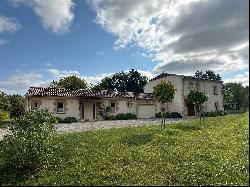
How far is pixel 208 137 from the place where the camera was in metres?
19.5

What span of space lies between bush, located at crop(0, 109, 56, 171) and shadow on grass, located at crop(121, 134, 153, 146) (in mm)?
4759

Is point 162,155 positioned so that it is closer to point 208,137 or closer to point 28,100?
point 208,137

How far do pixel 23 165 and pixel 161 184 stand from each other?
6227 mm

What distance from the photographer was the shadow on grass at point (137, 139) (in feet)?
56.3

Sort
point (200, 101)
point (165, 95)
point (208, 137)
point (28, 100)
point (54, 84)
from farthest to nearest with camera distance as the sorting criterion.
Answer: point (54, 84) < point (28, 100) < point (200, 101) < point (165, 95) < point (208, 137)

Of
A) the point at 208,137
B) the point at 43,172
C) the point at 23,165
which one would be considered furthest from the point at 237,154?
the point at 23,165

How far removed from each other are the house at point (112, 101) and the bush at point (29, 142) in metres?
20.9

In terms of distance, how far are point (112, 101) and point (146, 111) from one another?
634 cm

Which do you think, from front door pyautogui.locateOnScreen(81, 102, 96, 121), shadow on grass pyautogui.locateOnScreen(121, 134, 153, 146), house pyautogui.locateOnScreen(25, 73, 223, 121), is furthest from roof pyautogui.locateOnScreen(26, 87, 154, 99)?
shadow on grass pyautogui.locateOnScreen(121, 134, 153, 146)

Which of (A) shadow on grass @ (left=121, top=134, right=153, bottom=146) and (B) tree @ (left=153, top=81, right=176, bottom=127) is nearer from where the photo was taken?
(A) shadow on grass @ (left=121, top=134, right=153, bottom=146)

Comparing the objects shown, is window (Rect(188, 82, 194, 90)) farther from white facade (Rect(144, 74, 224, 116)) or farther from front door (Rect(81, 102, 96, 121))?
front door (Rect(81, 102, 96, 121))

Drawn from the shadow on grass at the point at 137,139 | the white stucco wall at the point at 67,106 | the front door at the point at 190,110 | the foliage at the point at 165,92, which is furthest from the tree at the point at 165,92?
the front door at the point at 190,110

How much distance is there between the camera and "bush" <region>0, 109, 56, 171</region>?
1275cm

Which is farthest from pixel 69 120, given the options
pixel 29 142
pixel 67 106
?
pixel 29 142
